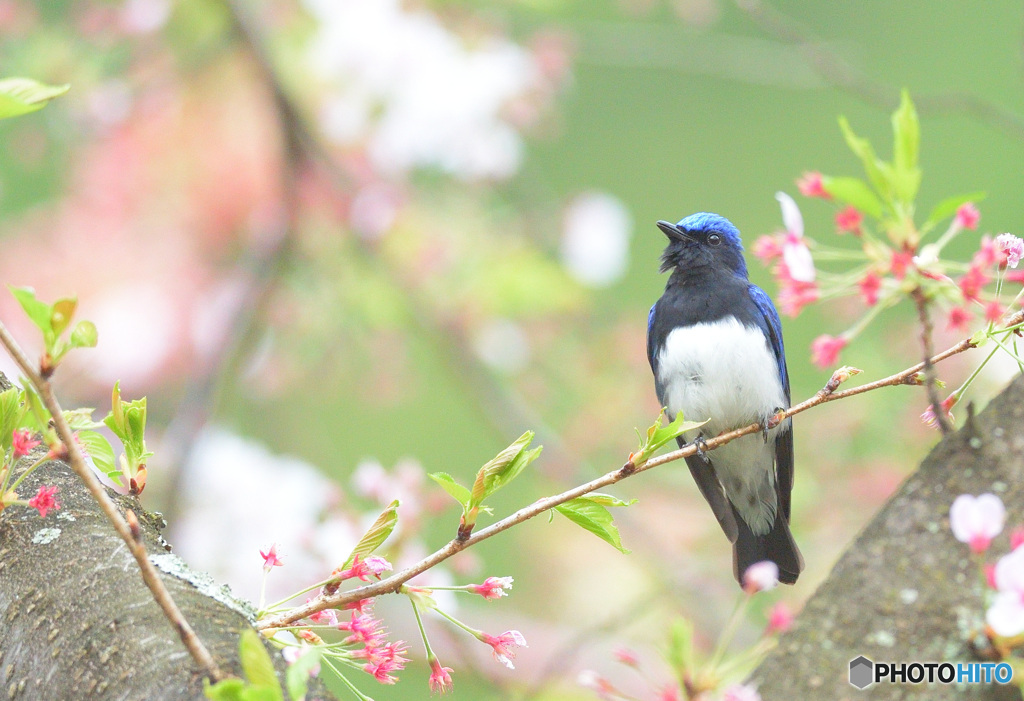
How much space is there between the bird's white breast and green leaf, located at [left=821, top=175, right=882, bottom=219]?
119 centimetres

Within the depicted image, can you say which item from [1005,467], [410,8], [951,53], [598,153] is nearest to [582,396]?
[410,8]

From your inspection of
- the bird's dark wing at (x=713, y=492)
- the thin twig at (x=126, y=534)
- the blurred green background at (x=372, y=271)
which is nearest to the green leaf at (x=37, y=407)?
the thin twig at (x=126, y=534)

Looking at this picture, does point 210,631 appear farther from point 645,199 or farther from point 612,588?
point 645,199

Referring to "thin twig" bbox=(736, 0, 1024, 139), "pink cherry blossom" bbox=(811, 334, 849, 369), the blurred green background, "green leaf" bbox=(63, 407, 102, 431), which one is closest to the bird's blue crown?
"thin twig" bbox=(736, 0, 1024, 139)

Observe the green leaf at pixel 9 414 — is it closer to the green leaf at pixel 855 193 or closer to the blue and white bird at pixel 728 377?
the green leaf at pixel 855 193

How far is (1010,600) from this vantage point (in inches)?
31.6

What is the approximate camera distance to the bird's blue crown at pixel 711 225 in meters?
2.38

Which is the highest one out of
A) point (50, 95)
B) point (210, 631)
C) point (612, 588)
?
point (50, 95)

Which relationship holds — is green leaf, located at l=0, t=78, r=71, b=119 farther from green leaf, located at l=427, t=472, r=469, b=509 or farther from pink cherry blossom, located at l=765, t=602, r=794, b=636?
pink cherry blossom, located at l=765, t=602, r=794, b=636

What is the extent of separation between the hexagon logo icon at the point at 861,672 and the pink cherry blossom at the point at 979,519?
275mm

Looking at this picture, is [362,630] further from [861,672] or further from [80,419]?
[861,672]

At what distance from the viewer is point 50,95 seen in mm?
854

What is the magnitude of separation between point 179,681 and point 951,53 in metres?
7.72

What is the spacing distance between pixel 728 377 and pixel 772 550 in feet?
1.32
